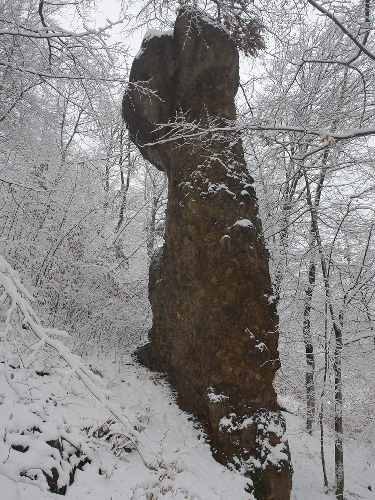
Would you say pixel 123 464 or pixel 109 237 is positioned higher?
pixel 109 237

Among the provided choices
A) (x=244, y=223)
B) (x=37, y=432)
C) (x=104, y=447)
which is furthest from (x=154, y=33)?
(x=104, y=447)

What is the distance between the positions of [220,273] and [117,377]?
273cm

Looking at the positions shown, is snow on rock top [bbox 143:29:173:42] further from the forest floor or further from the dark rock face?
the forest floor

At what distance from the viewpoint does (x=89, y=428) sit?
3.29 meters

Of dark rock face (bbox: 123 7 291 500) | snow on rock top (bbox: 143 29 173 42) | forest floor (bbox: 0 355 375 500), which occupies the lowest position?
forest floor (bbox: 0 355 375 500)

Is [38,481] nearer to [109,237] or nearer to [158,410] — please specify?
[158,410]

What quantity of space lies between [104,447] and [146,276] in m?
4.68

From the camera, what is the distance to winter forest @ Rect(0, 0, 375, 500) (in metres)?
Answer: 2.79

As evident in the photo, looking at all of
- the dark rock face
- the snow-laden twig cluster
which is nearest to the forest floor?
the snow-laden twig cluster

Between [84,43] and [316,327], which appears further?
[316,327]

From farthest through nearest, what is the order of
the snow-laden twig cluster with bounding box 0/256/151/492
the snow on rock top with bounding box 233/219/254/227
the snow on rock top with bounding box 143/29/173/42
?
the snow on rock top with bounding box 143/29/173/42
the snow on rock top with bounding box 233/219/254/227
the snow-laden twig cluster with bounding box 0/256/151/492

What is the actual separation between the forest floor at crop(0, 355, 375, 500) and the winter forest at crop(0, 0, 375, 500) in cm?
2

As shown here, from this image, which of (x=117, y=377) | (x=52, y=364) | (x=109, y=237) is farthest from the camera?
(x=109, y=237)

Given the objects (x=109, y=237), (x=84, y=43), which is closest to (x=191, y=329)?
(x=109, y=237)
